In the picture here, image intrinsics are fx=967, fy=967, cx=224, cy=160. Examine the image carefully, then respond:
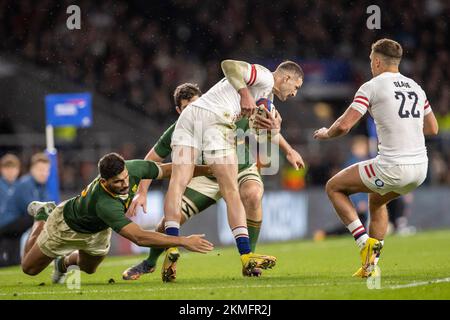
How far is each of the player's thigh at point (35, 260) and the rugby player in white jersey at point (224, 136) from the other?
141cm

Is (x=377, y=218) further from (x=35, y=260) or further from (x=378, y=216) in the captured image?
(x=35, y=260)

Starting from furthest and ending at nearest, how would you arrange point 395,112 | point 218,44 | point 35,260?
point 218,44 < point 35,260 < point 395,112

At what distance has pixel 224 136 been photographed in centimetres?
904

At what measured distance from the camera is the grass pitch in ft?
24.6

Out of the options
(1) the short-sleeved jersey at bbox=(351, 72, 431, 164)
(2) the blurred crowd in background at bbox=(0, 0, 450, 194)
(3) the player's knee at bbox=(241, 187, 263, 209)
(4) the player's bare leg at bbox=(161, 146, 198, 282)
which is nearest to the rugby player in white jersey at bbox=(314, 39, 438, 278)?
(1) the short-sleeved jersey at bbox=(351, 72, 431, 164)

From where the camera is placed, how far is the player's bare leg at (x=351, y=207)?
336 inches

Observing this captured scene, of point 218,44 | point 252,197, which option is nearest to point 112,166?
point 252,197

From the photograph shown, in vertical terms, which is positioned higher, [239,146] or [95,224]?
[239,146]

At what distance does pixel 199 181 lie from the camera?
979 cm

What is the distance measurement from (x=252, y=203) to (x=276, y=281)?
3.99ft

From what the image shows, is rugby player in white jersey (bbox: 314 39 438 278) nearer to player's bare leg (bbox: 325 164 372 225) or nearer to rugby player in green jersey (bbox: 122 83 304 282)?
player's bare leg (bbox: 325 164 372 225)

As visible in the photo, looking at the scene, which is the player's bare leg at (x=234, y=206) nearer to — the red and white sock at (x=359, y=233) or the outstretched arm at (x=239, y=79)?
the outstretched arm at (x=239, y=79)
